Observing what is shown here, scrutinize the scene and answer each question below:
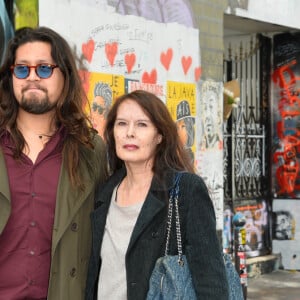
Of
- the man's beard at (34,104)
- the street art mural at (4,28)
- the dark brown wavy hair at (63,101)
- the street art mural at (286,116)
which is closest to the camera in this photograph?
the man's beard at (34,104)

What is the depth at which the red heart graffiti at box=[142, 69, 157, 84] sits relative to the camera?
6.27 meters

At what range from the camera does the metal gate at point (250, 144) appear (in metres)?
8.70

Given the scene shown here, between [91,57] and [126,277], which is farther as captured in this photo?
[91,57]

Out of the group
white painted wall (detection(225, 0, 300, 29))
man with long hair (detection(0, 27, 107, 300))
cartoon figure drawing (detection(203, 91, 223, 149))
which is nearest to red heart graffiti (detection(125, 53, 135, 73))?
cartoon figure drawing (detection(203, 91, 223, 149))

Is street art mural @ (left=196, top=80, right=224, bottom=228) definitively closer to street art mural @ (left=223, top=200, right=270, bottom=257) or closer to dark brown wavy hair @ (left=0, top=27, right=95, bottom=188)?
street art mural @ (left=223, top=200, right=270, bottom=257)

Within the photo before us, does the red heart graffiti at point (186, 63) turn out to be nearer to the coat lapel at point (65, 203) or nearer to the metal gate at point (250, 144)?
the metal gate at point (250, 144)

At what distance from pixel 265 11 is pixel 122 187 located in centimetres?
542

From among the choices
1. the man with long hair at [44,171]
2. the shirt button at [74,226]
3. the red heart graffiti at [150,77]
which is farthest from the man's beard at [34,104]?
the red heart graffiti at [150,77]

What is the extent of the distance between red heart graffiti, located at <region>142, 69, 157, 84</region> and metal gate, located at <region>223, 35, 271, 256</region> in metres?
2.44

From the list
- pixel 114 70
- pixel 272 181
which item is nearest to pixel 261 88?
pixel 272 181

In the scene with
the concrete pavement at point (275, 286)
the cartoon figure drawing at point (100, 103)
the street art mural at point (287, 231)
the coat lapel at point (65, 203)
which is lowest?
the concrete pavement at point (275, 286)

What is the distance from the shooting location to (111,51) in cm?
586

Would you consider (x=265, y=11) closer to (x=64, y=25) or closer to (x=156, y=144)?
(x=64, y=25)

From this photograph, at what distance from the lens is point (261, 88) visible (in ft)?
30.1
